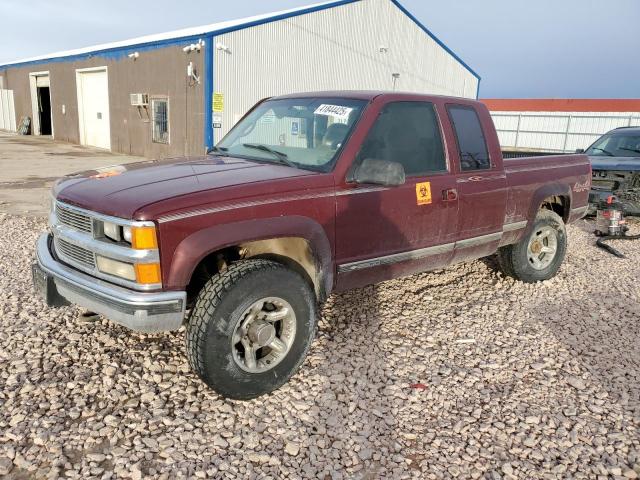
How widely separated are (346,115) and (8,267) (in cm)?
409

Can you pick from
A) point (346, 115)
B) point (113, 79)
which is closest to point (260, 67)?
point (113, 79)

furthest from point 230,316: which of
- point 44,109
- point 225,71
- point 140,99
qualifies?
point 44,109

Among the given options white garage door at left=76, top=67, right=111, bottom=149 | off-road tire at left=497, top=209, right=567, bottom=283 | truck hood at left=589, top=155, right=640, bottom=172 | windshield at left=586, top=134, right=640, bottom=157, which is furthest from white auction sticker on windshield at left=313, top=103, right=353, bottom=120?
white garage door at left=76, top=67, right=111, bottom=149

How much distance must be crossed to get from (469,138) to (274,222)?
2.23m

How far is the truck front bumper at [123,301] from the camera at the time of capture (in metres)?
2.65

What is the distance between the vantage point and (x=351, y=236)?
344 cm

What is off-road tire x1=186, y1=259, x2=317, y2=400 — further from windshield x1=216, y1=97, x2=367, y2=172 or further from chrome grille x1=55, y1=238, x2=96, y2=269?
windshield x1=216, y1=97, x2=367, y2=172

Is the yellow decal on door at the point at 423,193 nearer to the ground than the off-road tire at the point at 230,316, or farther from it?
farther from it

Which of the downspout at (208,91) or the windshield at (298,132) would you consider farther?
the downspout at (208,91)

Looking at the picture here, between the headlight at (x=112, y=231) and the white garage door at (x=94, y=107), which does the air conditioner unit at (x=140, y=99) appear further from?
the headlight at (x=112, y=231)

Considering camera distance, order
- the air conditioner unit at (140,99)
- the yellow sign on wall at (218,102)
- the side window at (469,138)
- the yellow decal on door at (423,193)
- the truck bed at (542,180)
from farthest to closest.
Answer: the air conditioner unit at (140,99) < the yellow sign on wall at (218,102) < the truck bed at (542,180) < the side window at (469,138) < the yellow decal on door at (423,193)

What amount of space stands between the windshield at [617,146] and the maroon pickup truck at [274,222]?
19.8 ft

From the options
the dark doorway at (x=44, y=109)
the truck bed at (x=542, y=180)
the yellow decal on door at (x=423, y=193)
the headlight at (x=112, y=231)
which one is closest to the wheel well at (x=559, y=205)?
the truck bed at (x=542, y=180)

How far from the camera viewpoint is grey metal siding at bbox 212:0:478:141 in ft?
50.2
